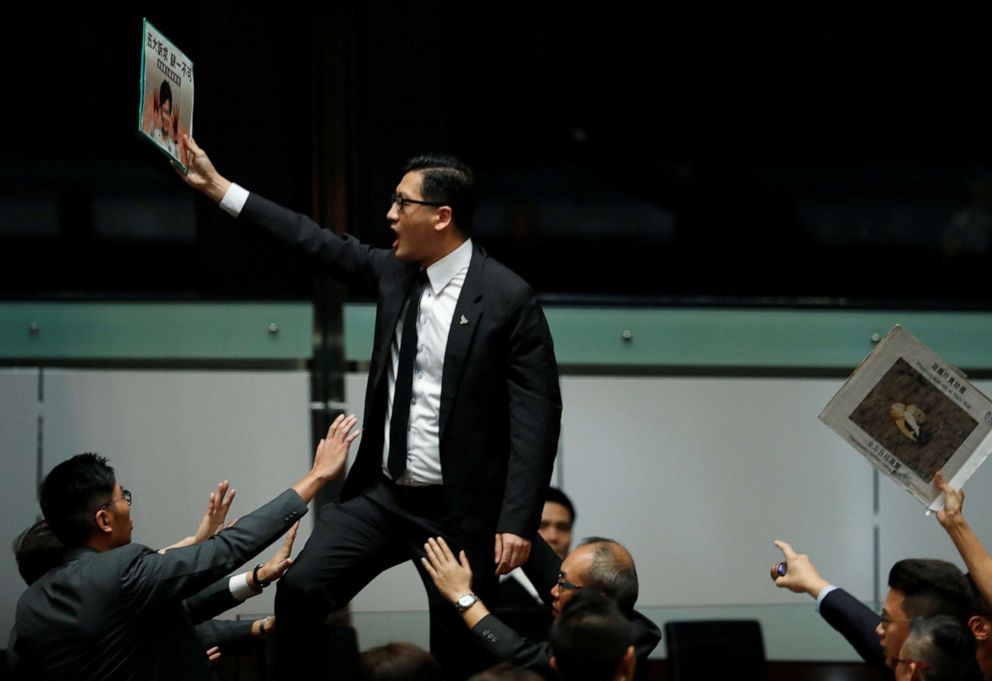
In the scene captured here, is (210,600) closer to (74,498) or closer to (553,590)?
(74,498)

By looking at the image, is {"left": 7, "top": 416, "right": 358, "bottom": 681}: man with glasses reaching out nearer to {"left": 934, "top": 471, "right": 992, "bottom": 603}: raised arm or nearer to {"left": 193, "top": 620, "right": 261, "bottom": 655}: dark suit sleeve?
{"left": 193, "top": 620, "right": 261, "bottom": 655}: dark suit sleeve

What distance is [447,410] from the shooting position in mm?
3930

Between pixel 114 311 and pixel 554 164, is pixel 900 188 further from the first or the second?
pixel 114 311

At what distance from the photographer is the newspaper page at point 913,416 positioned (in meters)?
3.95

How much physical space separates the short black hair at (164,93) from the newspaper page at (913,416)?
5.90 feet

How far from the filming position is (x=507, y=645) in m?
Result: 3.68

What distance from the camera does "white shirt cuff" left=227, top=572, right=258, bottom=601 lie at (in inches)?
154

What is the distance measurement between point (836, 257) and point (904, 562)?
9.47 feet

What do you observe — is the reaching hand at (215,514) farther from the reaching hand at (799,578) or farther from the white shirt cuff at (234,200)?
the reaching hand at (799,578)

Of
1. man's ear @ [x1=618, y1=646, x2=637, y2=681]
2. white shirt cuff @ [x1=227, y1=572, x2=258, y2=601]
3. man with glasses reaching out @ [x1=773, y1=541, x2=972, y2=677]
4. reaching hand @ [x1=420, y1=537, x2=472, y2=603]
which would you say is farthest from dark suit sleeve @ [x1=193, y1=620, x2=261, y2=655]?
man with glasses reaching out @ [x1=773, y1=541, x2=972, y2=677]

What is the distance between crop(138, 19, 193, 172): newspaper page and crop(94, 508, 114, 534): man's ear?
2.91 feet

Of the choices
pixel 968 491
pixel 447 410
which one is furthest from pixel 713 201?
pixel 447 410

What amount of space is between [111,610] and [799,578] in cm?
164

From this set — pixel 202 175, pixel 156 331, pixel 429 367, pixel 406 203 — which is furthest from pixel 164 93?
pixel 156 331
